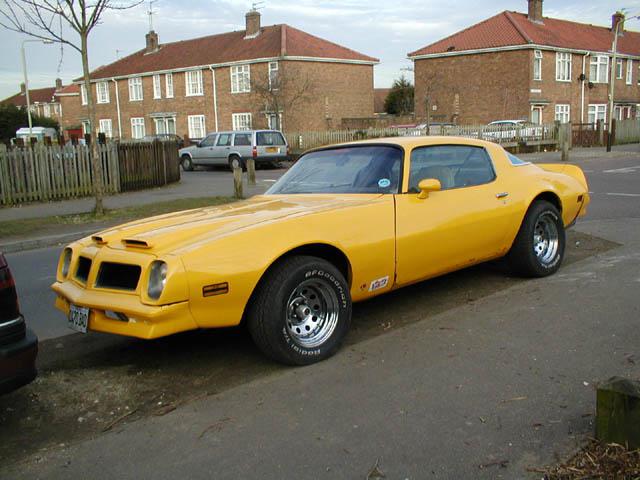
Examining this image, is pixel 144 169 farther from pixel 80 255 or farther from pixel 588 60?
pixel 588 60

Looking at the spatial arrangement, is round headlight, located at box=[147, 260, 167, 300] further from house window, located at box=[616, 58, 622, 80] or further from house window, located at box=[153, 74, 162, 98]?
house window, located at box=[616, 58, 622, 80]

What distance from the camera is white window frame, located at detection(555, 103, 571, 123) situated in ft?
141

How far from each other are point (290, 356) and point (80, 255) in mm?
1646

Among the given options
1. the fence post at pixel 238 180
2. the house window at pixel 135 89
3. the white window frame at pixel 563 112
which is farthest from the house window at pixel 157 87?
the fence post at pixel 238 180

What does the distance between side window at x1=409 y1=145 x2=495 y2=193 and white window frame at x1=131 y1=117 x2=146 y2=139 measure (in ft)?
159

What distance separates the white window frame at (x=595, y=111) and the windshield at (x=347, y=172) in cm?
4512

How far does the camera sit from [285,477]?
9.81 ft

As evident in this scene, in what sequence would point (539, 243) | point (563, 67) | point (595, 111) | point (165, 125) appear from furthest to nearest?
point (165, 125) → point (595, 111) → point (563, 67) → point (539, 243)

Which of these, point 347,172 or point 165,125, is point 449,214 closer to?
point 347,172

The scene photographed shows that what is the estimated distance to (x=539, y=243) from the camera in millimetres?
6480

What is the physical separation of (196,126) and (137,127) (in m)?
7.44

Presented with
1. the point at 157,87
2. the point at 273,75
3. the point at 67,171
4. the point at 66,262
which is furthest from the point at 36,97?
the point at 66,262

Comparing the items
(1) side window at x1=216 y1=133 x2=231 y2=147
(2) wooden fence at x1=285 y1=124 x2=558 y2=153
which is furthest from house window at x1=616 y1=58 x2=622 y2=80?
(1) side window at x1=216 y1=133 x2=231 y2=147


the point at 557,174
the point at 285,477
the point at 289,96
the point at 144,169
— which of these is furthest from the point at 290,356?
the point at 289,96
